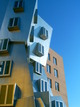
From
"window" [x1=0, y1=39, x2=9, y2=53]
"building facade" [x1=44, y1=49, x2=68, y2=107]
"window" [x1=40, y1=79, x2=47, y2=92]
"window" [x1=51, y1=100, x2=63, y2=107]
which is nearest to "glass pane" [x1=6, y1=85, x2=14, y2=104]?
"window" [x1=40, y1=79, x2=47, y2=92]

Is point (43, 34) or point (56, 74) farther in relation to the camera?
point (56, 74)

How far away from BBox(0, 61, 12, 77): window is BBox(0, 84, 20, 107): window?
137 cm

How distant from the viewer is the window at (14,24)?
1491 centimetres

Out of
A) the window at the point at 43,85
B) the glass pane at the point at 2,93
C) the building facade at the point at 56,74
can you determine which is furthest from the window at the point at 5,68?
the building facade at the point at 56,74

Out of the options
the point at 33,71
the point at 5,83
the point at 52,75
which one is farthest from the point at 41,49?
the point at 52,75

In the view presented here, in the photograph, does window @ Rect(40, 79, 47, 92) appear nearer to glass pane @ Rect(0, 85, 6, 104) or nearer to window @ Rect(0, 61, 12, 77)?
window @ Rect(0, 61, 12, 77)

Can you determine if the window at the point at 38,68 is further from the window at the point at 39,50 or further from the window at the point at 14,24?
the window at the point at 14,24

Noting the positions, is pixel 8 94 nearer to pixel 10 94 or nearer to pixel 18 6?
pixel 10 94

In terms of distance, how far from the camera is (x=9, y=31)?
599 inches

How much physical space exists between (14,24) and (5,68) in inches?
188

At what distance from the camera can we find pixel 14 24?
599 inches

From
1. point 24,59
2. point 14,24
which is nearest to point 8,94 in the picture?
point 24,59

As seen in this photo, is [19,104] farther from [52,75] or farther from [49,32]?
[52,75]

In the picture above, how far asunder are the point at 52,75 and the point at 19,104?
16.4m
